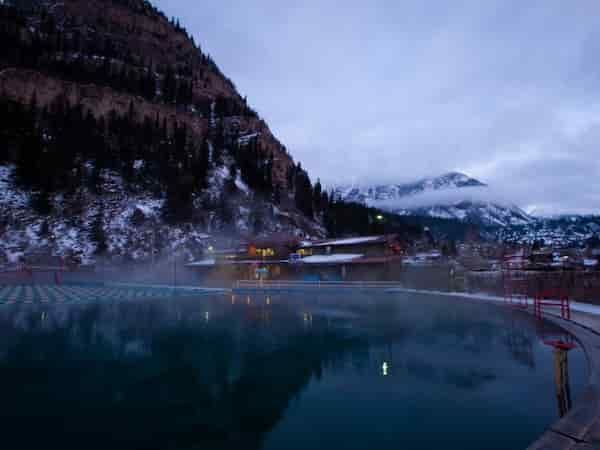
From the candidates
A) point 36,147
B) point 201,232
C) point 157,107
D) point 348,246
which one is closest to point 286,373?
point 348,246

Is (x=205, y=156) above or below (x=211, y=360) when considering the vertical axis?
above

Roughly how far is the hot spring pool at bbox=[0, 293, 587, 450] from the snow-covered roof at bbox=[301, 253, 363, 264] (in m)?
26.3

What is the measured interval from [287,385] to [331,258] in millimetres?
37958

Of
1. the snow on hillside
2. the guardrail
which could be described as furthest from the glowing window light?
the snow on hillside

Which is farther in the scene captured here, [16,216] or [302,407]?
[16,216]

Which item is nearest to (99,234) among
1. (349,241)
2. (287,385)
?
(349,241)

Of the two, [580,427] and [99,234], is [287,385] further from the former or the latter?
[99,234]

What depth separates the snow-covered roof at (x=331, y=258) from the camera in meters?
44.9

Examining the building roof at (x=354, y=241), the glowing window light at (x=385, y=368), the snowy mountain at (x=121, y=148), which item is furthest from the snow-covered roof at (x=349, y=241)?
the glowing window light at (x=385, y=368)

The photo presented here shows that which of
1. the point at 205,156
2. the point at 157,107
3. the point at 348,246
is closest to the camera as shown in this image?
the point at 348,246

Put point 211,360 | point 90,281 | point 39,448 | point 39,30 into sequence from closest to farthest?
point 39,448 < point 211,360 < point 90,281 < point 39,30

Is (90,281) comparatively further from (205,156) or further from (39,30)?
(39,30)

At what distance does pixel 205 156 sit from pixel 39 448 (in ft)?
308

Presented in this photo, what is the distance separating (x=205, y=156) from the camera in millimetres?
94125
